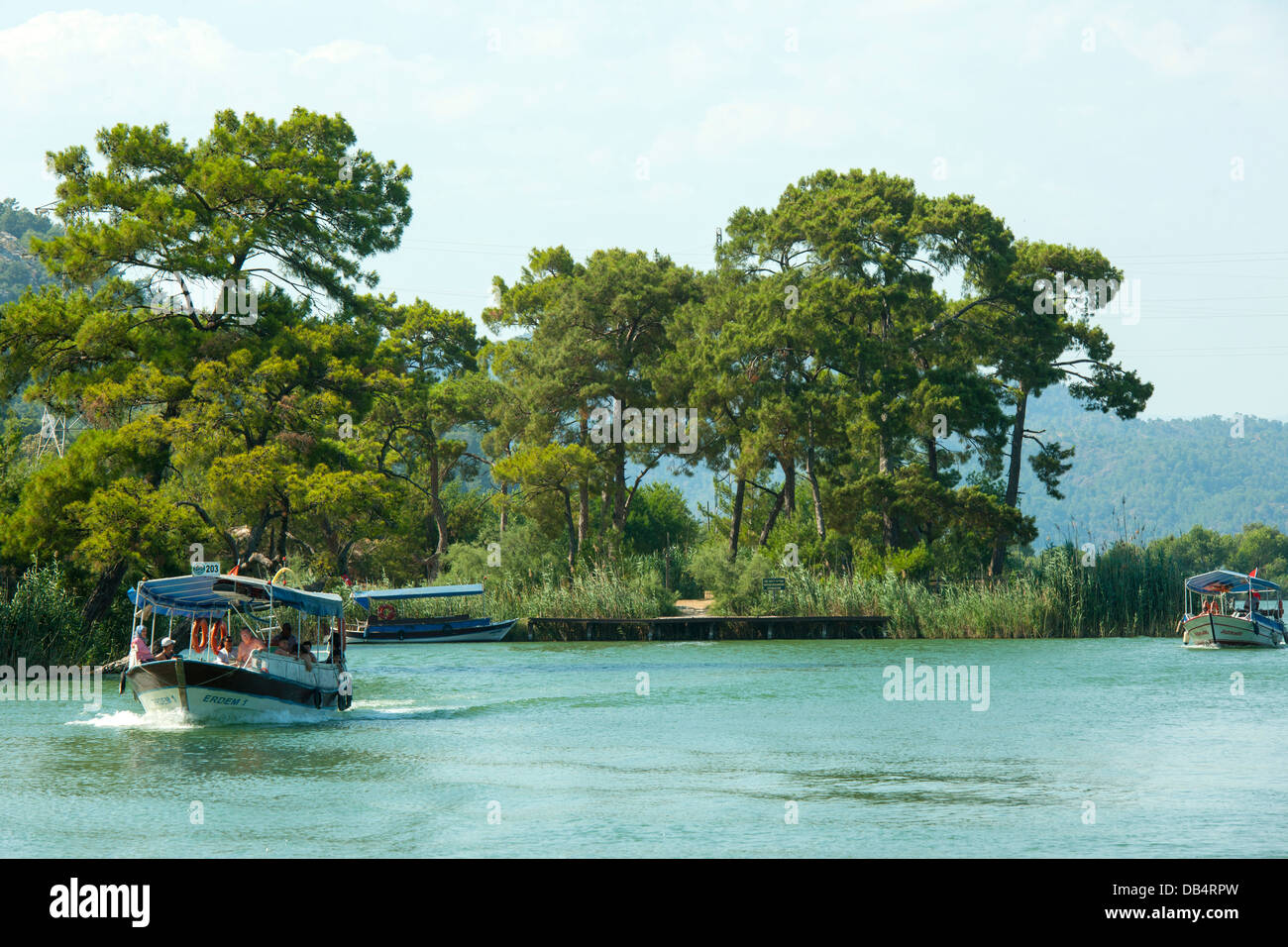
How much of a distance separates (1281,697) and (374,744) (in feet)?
74.3

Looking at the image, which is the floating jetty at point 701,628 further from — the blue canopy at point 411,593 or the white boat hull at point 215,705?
the white boat hull at point 215,705

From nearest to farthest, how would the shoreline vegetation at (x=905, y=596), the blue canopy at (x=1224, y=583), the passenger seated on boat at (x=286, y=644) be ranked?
the passenger seated on boat at (x=286, y=644) → the blue canopy at (x=1224, y=583) → the shoreline vegetation at (x=905, y=596)

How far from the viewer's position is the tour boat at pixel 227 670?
1049 inches

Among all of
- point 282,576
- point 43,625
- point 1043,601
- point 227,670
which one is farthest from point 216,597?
point 1043,601

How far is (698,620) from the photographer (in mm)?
56156

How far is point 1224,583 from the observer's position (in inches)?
1966

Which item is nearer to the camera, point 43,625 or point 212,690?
point 212,690

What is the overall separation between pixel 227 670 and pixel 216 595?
2.29 m

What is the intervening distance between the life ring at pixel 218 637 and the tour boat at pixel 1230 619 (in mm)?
34340

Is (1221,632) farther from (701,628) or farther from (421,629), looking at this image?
(421,629)
